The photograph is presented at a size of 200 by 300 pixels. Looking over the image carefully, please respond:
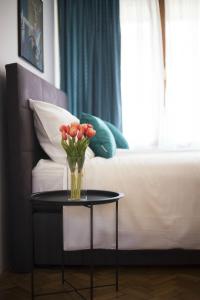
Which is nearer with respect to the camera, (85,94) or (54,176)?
(54,176)

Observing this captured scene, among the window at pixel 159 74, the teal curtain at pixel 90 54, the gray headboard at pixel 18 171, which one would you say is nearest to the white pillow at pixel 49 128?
the gray headboard at pixel 18 171

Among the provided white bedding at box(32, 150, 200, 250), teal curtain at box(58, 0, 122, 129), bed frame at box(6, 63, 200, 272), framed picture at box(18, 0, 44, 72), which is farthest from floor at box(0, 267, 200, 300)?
teal curtain at box(58, 0, 122, 129)

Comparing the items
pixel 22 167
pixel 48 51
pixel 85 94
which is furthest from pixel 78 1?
pixel 22 167

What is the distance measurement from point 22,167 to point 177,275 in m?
1.07

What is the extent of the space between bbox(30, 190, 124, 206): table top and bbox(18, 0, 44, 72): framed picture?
1.26m

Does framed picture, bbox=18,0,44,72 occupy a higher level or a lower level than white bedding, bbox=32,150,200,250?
higher

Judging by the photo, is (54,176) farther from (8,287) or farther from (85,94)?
(85,94)

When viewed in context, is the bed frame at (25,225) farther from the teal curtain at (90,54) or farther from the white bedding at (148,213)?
the teal curtain at (90,54)

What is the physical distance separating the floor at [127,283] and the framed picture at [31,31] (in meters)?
1.58

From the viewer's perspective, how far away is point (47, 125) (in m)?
2.26

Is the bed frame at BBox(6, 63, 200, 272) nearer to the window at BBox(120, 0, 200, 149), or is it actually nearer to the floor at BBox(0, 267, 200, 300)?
the floor at BBox(0, 267, 200, 300)

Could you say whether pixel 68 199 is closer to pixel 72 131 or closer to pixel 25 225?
pixel 72 131

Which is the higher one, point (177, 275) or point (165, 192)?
point (165, 192)

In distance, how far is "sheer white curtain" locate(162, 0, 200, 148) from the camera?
13.5ft
